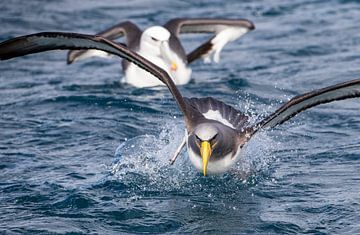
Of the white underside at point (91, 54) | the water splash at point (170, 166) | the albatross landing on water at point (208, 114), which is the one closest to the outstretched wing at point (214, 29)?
the white underside at point (91, 54)

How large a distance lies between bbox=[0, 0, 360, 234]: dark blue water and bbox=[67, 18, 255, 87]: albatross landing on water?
0.89 feet

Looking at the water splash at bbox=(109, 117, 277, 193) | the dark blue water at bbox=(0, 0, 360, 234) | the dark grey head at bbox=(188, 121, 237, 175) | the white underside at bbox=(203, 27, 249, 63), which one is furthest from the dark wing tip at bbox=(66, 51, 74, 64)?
the dark grey head at bbox=(188, 121, 237, 175)

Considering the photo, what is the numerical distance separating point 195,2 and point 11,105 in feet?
26.4

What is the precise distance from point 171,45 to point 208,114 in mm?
4523

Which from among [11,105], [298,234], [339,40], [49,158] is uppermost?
[339,40]

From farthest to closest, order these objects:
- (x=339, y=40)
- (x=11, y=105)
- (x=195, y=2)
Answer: (x=195, y=2) < (x=339, y=40) < (x=11, y=105)

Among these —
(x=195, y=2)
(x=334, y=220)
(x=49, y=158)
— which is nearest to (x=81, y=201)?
(x=49, y=158)

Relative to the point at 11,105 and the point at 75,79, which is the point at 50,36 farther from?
the point at 75,79

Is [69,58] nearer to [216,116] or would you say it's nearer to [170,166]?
[216,116]

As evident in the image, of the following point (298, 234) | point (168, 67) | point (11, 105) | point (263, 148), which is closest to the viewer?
point (298, 234)

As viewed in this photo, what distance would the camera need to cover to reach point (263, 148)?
35.1ft

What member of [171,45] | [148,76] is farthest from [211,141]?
[171,45]

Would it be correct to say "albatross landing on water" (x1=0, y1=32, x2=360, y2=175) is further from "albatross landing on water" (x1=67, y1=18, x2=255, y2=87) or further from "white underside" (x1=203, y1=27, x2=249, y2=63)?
"white underside" (x1=203, y1=27, x2=249, y2=63)

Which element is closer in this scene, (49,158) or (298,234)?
(298,234)
